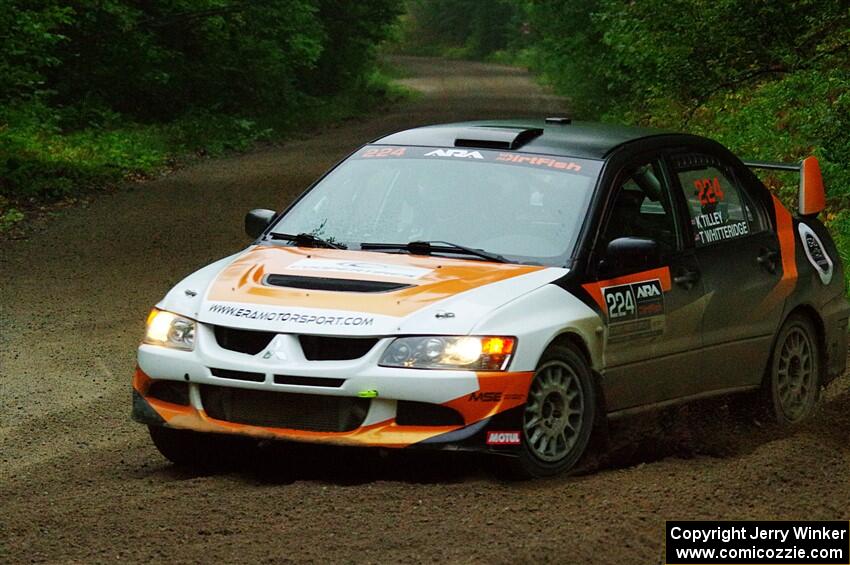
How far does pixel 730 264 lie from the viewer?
793 centimetres

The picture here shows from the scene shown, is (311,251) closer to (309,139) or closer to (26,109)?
(26,109)

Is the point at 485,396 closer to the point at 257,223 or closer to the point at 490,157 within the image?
the point at 490,157

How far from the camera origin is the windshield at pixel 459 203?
7.21 m

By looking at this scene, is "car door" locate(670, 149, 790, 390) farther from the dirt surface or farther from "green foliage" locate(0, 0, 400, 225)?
"green foliage" locate(0, 0, 400, 225)

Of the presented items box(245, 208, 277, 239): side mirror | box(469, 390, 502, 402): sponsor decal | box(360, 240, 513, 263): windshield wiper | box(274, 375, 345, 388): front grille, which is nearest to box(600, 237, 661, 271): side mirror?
box(360, 240, 513, 263): windshield wiper

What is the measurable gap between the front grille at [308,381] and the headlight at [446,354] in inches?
7.8

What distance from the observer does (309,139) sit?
32.7 meters

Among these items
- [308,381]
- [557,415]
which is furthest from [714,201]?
[308,381]

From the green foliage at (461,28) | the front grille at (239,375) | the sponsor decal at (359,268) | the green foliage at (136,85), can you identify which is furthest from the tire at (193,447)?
the green foliage at (461,28)

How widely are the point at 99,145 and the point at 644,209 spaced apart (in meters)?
18.5

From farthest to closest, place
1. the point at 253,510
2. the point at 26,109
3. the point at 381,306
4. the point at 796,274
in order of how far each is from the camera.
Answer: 1. the point at 26,109
2. the point at 796,274
3. the point at 381,306
4. the point at 253,510

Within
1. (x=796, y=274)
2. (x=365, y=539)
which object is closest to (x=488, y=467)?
(x=365, y=539)

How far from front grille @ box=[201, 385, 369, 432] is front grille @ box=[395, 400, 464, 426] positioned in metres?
0.15

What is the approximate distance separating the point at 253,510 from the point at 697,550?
1.70 m
